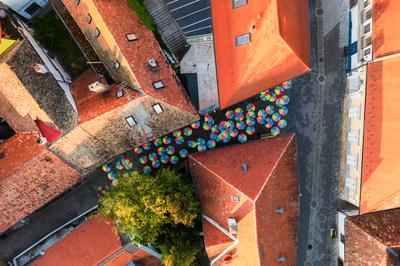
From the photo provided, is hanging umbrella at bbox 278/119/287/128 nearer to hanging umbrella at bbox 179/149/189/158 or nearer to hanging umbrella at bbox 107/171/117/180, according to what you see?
hanging umbrella at bbox 179/149/189/158

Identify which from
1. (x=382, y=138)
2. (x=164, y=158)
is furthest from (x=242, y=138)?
(x=382, y=138)

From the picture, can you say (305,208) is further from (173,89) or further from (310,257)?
(173,89)

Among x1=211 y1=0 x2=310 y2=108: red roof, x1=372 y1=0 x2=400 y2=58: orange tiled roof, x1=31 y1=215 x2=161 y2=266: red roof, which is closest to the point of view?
x1=211 y1=0 x2=310 y2=108: red roof

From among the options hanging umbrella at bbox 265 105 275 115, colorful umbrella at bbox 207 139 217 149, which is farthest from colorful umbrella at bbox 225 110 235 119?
hanging umbrella at bbox 265 105 275 115

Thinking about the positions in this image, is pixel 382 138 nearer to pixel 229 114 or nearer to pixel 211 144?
pixel 229 114

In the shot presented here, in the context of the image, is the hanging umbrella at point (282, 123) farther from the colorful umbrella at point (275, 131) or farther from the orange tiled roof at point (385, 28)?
the orange tiled roof at point (385, 28)

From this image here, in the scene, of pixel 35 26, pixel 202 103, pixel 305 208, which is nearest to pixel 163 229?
pixel 202 103
